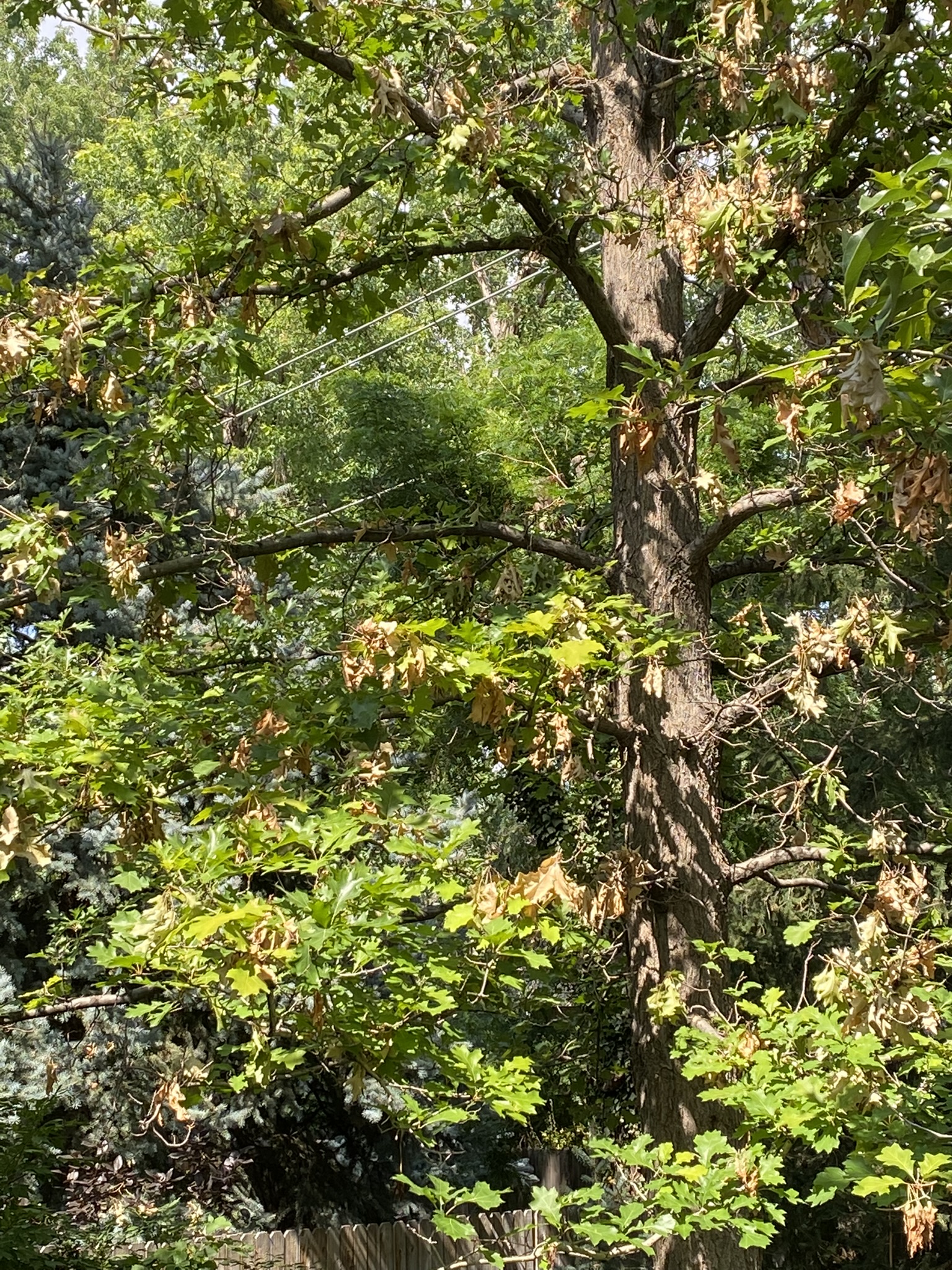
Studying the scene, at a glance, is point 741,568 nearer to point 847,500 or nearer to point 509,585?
point 509,585

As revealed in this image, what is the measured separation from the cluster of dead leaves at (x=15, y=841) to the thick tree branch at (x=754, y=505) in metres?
2.93

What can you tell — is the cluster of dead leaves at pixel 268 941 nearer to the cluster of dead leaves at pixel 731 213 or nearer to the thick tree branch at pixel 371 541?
the thick tree branch at pixel 371 541

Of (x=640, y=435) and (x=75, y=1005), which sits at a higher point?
(x=640, y=435)

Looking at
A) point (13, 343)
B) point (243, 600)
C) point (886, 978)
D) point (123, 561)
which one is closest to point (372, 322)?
point (243, 600)

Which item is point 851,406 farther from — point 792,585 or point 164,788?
point 792,585

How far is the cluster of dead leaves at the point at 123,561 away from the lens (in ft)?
13.9

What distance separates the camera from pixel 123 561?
4.26 metres

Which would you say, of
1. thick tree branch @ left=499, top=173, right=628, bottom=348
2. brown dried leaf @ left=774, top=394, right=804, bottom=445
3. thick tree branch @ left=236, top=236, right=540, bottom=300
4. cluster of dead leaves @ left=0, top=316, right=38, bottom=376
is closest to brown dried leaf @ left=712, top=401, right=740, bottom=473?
brown dried leaf @ left=774, top=394, right=804, bottom=445

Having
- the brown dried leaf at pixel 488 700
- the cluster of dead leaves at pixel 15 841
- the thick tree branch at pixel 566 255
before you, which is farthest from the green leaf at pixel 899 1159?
the thick tree branch at pixel 566 255

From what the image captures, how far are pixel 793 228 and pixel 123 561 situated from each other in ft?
9.20

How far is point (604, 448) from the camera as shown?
9539mm

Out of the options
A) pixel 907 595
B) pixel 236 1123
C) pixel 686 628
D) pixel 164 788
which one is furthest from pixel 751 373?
pixel 236 1123

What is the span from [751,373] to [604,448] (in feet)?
15.1

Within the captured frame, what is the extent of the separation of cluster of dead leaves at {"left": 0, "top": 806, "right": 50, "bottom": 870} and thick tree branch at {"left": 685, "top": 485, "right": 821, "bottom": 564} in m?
2.93
